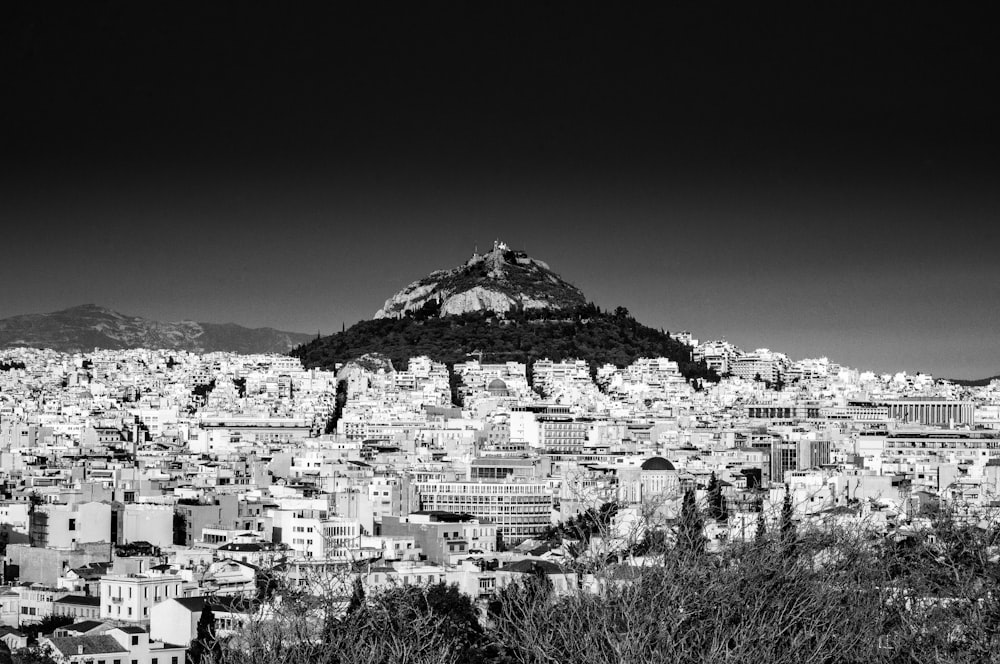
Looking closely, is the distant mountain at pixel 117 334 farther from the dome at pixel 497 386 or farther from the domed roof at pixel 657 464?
the domed roof at pixel 657 464

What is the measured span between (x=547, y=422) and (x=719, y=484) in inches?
615

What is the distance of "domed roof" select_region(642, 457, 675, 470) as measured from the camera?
39.6 m

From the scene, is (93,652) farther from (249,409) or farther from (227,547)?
(249,409)

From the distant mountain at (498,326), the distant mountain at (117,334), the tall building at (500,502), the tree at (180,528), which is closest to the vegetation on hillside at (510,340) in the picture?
the distant mountain at (498,326)

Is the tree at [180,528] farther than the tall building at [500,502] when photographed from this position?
No

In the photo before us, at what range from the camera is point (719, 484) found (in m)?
36.9

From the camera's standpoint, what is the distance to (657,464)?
39875 millimetres

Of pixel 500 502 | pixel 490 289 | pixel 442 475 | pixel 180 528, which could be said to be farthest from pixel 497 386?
pixel 180 528

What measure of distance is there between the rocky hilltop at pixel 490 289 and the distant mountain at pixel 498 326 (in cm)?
4

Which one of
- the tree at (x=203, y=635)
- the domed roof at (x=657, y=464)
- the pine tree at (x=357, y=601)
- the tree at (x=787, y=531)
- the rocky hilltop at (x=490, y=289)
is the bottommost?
the tree at (x=203, y=635)

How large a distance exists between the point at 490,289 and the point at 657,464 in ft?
123

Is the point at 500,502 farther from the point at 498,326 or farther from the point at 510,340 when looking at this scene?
the point at 498,326

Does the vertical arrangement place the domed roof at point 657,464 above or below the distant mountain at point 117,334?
below

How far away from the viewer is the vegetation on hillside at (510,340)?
70.4 metres
